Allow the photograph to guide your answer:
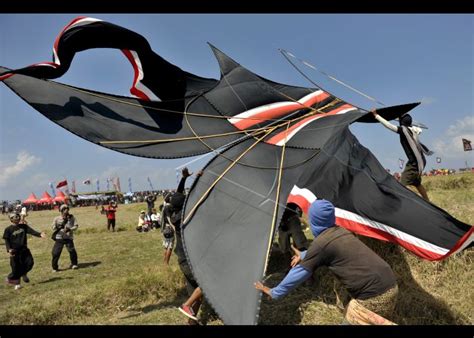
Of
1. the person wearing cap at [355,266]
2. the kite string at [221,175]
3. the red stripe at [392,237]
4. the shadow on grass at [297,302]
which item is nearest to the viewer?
the person wearing cap at [355,266]

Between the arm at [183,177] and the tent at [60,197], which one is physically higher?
the arm at [183,177]

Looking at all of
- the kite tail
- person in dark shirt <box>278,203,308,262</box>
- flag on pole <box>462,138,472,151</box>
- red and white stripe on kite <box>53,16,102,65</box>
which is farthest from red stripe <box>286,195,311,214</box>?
flag on pole <box>462,138,472,151</box>

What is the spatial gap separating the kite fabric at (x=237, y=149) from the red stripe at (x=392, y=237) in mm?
12

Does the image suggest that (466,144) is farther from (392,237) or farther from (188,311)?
(188,311)

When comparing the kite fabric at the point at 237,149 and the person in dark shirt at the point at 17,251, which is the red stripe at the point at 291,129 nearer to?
the kite fabric at the point at 237,149

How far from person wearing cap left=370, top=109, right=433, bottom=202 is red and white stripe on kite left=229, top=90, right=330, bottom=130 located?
69.6 inches

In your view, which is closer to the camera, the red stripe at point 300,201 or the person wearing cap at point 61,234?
the red stripe at point 300,201

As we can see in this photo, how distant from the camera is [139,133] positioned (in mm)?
5844

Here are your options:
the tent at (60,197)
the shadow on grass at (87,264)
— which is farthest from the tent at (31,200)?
the shadow on grass at (87,264)

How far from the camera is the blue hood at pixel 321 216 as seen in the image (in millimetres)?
2789

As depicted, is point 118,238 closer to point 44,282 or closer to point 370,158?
point 44,282
